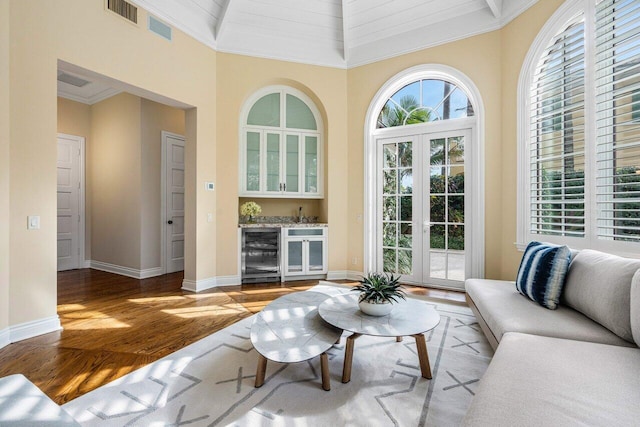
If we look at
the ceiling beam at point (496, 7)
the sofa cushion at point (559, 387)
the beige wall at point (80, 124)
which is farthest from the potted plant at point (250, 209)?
the ceiling beam at point (496, 7)

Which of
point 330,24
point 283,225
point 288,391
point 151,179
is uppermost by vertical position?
point 330,24

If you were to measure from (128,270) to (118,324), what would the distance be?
2422 mm

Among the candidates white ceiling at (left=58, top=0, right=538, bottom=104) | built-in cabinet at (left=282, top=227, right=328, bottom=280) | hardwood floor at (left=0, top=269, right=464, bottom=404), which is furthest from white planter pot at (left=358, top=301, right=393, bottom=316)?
white ceiling at (left=58, top=0, right=538, bottom=104)

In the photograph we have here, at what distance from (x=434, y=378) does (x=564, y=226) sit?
7.01 feet

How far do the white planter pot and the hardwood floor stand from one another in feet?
4.88

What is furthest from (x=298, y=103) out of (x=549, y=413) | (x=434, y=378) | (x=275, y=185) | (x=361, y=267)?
(x=549, y=413)

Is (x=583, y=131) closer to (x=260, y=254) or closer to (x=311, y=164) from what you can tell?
(x=311, y=164)

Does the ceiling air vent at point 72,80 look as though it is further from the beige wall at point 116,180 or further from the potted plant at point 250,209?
the potted plant at point 250,209

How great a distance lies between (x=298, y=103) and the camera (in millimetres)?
5008

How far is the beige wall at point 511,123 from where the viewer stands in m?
3.53

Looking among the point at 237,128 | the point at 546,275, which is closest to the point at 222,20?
the point at 237,128

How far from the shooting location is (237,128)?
4566 mm

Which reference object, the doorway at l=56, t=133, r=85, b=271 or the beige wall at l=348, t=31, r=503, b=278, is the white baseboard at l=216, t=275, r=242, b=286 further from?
the beige wall at l=348, t=31, r=503, b=278

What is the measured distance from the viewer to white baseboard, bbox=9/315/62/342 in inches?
103
